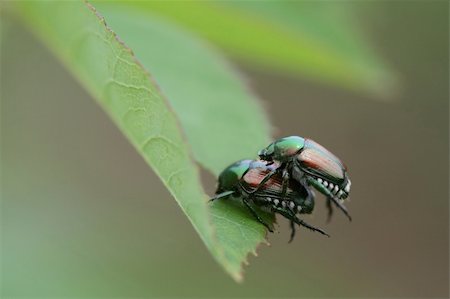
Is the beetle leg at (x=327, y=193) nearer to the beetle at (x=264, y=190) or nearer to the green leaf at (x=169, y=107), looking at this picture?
the beetle at (x=264, y=190)

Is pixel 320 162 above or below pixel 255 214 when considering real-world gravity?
above

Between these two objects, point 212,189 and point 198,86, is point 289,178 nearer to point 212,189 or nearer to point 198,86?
point 198,86

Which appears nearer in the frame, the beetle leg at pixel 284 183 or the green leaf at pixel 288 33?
the beetle leg at pixel 284 183

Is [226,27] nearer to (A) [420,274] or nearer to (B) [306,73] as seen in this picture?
(B) [306,73]

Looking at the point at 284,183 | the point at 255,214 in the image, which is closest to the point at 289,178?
the point at 284,183

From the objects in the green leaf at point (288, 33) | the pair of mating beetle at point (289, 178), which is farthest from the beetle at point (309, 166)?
the green leaf at point (288, 33)

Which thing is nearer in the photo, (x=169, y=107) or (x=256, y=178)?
(x=169, y=107)

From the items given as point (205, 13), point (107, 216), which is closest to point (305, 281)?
point (107, 216)
